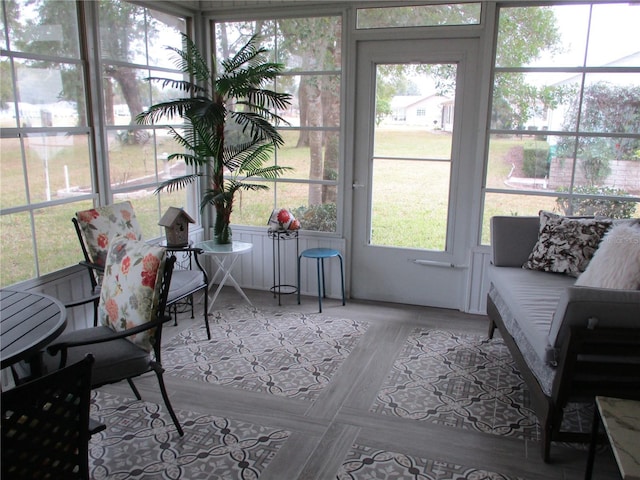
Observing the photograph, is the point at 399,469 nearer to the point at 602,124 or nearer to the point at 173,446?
the point at 173,446

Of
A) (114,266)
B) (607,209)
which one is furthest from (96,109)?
(607,209)

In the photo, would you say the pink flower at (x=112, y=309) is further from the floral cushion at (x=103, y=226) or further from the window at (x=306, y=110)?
the window at (x=306, y=110)

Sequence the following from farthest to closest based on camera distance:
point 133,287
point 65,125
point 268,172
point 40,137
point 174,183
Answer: point 268,172 → point 174,183 → point 65,125 → point 40,137 → point 133,287

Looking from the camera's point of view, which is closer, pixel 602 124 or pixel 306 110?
pixel 602 124

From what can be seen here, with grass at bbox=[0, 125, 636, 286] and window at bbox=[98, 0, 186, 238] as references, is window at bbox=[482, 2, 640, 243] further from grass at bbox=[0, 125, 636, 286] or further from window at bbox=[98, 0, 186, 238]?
window at bbox=[98, 0, 186, 238]

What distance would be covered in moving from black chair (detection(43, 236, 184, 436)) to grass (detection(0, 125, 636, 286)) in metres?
0.84

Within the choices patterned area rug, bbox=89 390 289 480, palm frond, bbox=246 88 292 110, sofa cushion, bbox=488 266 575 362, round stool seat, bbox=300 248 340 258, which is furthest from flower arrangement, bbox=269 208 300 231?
patterned area rug, bbox=89 390 289 480

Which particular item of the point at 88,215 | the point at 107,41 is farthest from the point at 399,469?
the point at 107,41

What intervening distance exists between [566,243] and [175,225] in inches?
102

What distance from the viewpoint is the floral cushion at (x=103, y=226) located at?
327cm

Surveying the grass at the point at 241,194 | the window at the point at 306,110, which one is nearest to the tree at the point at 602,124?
the grass at the point at 241,194

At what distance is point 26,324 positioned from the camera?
207 cm

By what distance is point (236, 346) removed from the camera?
3555 millimetres

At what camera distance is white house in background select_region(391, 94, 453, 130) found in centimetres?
404
